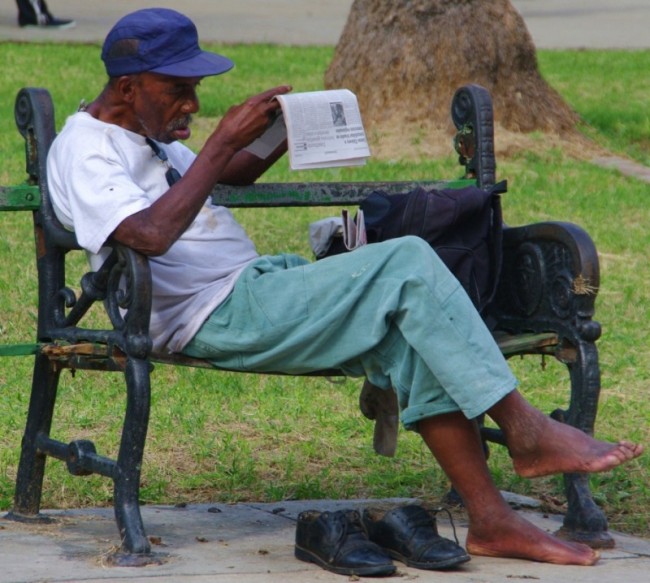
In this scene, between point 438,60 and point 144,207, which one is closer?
point 144,207

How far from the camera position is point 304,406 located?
16.7ft

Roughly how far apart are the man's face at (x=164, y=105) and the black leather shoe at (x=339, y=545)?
1066 mm

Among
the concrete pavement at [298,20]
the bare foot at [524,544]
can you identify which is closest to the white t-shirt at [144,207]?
the bare foot at [524,544]

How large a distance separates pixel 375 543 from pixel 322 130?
1.04 meters

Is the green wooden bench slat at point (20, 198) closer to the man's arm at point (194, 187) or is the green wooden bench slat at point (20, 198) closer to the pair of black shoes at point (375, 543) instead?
the man's arm at point (194, 187)

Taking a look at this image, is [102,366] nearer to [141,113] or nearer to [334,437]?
[141,113]

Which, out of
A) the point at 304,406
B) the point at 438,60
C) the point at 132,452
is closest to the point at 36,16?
the point at 438,60

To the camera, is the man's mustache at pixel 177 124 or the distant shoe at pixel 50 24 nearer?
the man's mustache at pixel 177 124

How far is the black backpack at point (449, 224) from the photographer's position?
360cm

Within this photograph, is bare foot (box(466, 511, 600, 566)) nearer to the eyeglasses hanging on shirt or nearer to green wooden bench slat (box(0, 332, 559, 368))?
green wooden bench slat (box(0, 332, 559, 368))

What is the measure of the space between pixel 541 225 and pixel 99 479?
1.61m

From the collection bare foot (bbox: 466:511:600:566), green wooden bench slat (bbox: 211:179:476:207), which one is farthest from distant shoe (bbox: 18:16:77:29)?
bare foot (bbox: 466:511:600:566)

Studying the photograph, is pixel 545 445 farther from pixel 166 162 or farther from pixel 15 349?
pixel 15 349

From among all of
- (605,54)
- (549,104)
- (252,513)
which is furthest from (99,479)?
(605,54)
